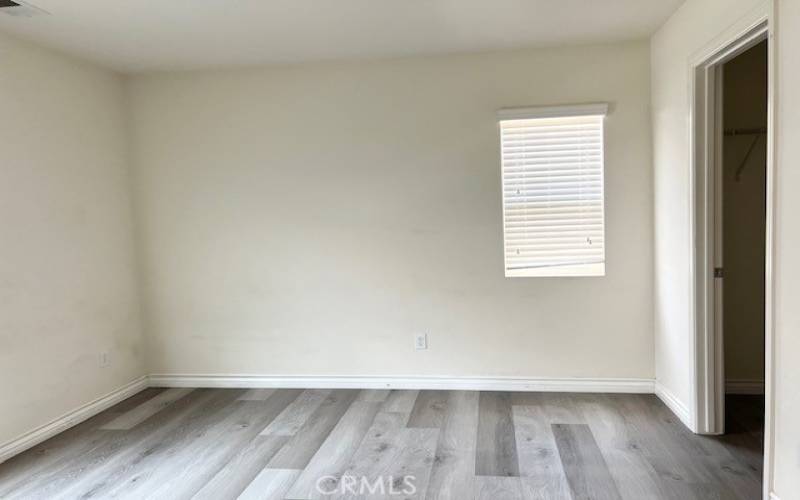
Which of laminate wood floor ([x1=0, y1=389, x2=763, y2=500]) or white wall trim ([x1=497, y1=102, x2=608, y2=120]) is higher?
white wall trim ([x1=497, y1=102, x2=608, y2=120])

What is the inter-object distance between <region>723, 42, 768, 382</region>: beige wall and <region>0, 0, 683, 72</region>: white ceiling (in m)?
0.78

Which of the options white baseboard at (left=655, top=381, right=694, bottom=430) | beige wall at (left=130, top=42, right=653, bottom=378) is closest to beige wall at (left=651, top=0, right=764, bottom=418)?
white baseboard at (left=655, top=381, right=694, bottom=430)

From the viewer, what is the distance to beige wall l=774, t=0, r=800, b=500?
1.76 metres

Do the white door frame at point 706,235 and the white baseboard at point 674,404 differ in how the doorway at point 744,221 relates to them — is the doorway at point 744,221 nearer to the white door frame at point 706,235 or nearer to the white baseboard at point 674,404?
the white baseboard at point 674,404

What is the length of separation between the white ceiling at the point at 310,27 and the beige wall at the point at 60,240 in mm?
299

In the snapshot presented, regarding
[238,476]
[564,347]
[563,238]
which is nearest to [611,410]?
[564,347]

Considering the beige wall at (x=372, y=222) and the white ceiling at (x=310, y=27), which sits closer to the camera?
the white ceiling at (x=310, y=27)

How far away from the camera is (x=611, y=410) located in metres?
3.13

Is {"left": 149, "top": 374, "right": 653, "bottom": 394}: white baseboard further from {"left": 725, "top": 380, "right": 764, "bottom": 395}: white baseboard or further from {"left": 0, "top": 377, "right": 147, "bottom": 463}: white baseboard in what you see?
{"left": 725, "top": 380, "right": 764, "bottom": 395}: white baseboard

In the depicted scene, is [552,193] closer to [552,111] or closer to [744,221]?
[552,111]

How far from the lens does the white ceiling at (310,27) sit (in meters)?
2.62

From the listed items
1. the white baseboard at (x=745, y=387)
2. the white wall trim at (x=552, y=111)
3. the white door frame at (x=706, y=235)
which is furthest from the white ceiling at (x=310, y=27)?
the white baseboard at (x=745, y=387)

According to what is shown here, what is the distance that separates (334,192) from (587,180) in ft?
5.92

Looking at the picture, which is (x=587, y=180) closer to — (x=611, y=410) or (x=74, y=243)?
(x=611, y=410)
